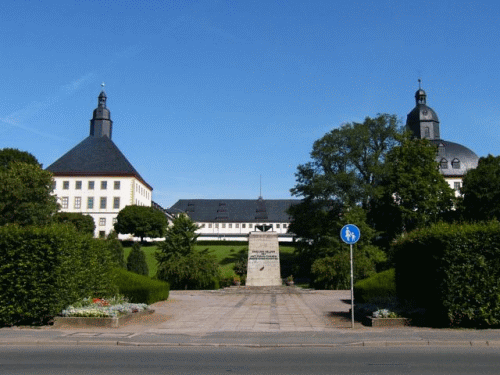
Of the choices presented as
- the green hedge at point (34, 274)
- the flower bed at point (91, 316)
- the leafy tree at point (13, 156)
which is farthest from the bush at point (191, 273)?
the leafy tree at point (13, 156)

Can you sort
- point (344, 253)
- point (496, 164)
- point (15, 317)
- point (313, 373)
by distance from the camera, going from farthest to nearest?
1. point (496, 164)
2. point (344, 253)
3. point (15, 317)
4. point (313, 373)

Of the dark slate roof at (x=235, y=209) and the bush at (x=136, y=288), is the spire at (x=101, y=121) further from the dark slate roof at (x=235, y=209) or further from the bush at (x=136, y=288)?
the bush at (x=136, y=288)

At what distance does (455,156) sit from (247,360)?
105 metres

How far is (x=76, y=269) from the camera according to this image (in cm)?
1842

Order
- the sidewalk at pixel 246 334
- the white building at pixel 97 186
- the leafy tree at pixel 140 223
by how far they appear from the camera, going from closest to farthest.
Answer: the sidewalk at pixel 246 334
the leafy tree at pixel 140 223
the white building at pixel 97 186

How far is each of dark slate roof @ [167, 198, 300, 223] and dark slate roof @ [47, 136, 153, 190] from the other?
36416mm

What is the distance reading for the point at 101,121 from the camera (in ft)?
340

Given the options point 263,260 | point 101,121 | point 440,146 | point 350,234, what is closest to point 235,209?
point 101,121

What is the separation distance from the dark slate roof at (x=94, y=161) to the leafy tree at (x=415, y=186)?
55890 mm

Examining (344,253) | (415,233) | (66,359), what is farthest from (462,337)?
(344,253)

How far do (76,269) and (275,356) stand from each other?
397 inches

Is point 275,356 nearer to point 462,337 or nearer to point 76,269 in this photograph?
point 462,337

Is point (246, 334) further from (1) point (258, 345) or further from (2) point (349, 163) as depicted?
(2) point (349, 163)

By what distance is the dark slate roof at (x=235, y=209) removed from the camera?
447ft
